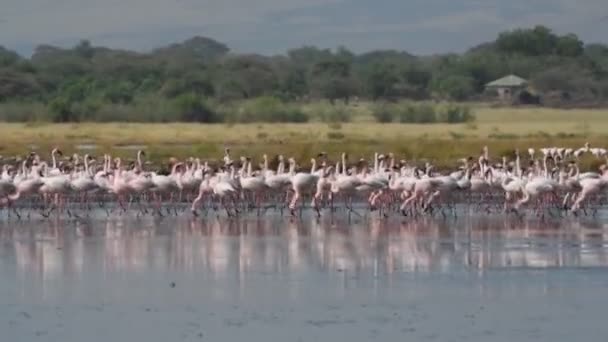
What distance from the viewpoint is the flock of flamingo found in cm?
3175

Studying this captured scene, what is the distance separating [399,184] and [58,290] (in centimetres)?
1267

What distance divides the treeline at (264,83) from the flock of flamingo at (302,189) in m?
40.0

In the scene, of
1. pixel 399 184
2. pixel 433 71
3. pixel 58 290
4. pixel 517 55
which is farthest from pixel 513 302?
pixel 517 55

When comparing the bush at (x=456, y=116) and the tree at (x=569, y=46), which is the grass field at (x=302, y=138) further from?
the tree at (x=569, y=46)

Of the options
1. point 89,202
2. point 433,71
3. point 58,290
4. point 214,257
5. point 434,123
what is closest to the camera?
point 58,290

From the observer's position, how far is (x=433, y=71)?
114312mm

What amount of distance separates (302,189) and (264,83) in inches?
2847

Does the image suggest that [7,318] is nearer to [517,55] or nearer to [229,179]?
[229,179]

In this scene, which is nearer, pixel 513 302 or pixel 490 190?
pixel 513 302

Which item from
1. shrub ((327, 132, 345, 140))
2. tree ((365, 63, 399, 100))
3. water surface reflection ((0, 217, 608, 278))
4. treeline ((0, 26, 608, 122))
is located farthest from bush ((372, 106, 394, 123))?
water surface reflection ((0, 217, 608, 278))

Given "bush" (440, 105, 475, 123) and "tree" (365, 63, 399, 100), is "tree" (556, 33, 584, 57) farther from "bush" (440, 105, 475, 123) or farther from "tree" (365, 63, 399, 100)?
"bush" (440, 105, 475, 123)

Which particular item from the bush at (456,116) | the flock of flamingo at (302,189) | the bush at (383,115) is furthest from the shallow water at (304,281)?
the bush at (383,115)

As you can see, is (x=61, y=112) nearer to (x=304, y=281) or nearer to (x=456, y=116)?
A: (x=456, y=116)

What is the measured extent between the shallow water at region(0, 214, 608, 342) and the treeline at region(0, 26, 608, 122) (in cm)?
4721
